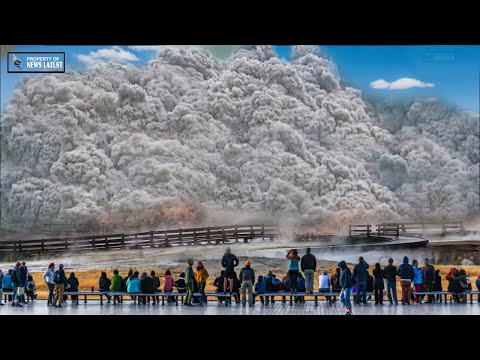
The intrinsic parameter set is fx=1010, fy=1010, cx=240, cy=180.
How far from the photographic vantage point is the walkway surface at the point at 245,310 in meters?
18.7

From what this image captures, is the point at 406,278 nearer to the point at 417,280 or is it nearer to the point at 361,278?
the point at 417,280

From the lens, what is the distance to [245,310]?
64.1ft

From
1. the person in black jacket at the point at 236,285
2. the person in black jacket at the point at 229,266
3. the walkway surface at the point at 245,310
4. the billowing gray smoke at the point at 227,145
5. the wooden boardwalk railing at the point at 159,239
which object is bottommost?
the walkway surface at the point at 245,310

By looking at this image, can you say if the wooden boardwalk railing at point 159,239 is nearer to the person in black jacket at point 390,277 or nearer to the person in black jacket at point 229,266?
the person in black jacket at point 229,266

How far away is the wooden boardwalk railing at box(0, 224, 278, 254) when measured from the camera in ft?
84.3

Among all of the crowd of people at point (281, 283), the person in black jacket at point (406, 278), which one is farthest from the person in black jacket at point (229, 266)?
the person in black jacket at point (406, 278)

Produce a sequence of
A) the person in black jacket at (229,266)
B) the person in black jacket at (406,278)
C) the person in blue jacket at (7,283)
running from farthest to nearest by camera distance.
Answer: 1. the person in blue jacket at (7,283)
2. the person in black jacket at (229,266)
3. the person in black jacket at (406,278)

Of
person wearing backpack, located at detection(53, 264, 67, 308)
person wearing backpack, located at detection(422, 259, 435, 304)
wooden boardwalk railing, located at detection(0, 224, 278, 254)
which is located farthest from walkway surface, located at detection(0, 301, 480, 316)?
wooden boardwalk railing, located at detection(0, 224, 278, 254)

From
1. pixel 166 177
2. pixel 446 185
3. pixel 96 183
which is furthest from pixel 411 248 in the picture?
pixel 96 183

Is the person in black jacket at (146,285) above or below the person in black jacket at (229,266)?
below

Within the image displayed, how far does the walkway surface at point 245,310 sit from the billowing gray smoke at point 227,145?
5.30m

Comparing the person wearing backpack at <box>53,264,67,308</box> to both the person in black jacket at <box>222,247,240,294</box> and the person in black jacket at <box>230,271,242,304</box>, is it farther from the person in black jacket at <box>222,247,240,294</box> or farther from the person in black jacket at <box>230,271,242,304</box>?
the person in black jacket at <box>230,271,242,304</box>

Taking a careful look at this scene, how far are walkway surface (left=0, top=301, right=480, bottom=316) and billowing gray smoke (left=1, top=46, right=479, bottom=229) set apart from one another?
5.30 m
